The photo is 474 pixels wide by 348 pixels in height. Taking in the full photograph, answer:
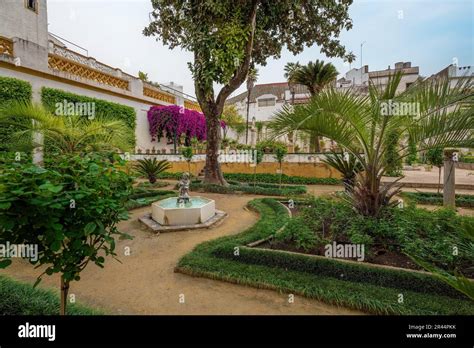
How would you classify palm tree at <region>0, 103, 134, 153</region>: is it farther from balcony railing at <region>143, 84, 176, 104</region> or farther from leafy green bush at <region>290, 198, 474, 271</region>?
balcony railing at <region>143, 84, 176, 104</region>

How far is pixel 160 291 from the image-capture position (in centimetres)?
317

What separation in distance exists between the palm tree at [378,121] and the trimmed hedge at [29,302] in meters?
3.35

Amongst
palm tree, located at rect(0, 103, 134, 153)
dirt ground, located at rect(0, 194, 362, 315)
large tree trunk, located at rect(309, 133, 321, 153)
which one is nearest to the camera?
dirt ground, located at rect(0, 194, 362, 315)

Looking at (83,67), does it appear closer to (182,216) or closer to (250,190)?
(250,190)

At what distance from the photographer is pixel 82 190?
5.44 ft

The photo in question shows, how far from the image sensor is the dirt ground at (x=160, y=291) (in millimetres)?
2746

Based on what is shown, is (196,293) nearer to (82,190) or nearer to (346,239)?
(82,190)

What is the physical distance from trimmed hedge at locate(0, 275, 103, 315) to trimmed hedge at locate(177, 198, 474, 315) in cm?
150

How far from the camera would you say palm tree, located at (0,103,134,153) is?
16.5ft

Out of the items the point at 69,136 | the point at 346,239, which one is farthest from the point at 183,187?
the point at 346,239

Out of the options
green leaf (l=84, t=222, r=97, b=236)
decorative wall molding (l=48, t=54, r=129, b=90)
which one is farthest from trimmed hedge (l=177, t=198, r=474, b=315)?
decorative wall molding (l=48, t=54, r=129, b=90)

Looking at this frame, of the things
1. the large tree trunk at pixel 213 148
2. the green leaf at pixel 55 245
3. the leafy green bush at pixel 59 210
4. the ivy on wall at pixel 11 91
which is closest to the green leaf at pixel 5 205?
the leafy green bush at pixel 59 210

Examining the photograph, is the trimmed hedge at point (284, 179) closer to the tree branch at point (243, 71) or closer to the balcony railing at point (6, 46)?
the tree branch at point (243, 71)
